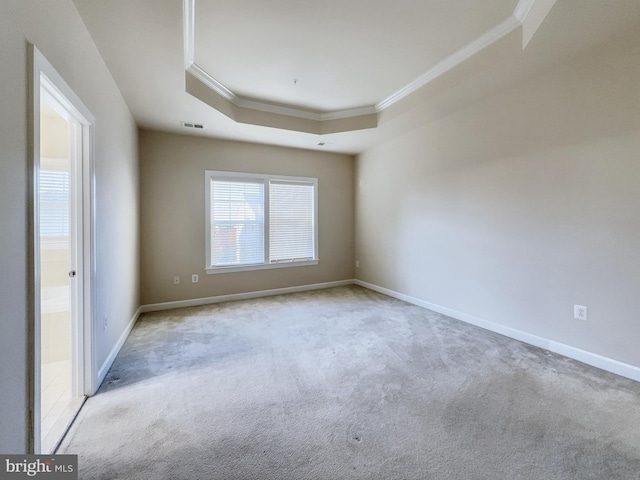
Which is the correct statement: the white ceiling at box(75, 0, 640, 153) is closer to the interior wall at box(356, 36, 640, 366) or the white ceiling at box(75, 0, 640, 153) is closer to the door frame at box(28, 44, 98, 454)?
the interior wall at box(356, 36, 640, 366)

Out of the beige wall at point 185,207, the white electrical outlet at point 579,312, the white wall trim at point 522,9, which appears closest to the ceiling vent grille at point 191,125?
the beige wall at point 185,207

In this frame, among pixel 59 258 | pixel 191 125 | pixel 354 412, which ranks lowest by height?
pixel 354 412

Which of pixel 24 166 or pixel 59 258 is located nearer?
pixel 24 166

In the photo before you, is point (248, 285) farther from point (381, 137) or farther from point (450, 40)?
point (450, 40)

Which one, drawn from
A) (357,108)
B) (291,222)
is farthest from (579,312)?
(291,222)

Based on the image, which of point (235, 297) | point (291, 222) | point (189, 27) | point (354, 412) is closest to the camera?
point (354, 412)

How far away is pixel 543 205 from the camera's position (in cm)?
270

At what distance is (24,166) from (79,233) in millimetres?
916

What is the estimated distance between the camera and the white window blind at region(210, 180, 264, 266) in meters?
4.43

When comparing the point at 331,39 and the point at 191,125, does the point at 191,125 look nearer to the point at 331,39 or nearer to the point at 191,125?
the point at 191,125

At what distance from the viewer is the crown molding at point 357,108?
2.17 metres

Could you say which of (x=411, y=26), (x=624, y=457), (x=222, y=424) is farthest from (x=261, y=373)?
(x=411, y=26)

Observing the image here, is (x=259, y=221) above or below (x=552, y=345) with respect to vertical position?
above

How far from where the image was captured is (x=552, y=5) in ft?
5.96
